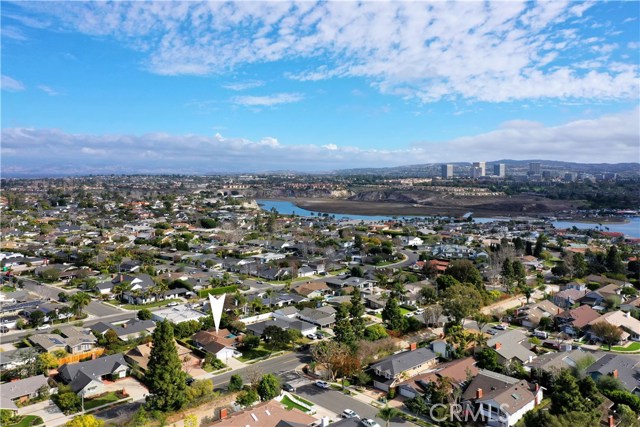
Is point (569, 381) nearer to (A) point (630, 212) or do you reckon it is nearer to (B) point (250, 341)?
(B) point (250, 341)

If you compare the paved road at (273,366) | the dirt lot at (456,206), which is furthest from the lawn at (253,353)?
the dirt lot at (456,206)

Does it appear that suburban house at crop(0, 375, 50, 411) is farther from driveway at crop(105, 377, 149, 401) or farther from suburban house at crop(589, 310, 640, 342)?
suburban house at crop(589, 310, 640, 342)

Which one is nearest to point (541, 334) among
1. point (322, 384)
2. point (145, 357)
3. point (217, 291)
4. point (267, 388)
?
point (322, 384)

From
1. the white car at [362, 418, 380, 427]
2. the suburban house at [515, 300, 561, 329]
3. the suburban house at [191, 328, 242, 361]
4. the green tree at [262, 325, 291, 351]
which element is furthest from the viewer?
the suburban house at [515, 300, 561, 329]

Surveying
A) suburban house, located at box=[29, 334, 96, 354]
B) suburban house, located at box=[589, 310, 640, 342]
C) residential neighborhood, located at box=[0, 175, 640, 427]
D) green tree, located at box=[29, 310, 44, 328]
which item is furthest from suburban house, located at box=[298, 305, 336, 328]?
green tree, located at box=[29, 310, 44, 328]

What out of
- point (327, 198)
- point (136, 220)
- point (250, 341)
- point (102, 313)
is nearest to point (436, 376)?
point (250, 341)

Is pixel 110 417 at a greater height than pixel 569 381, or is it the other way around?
pixel 569 381
